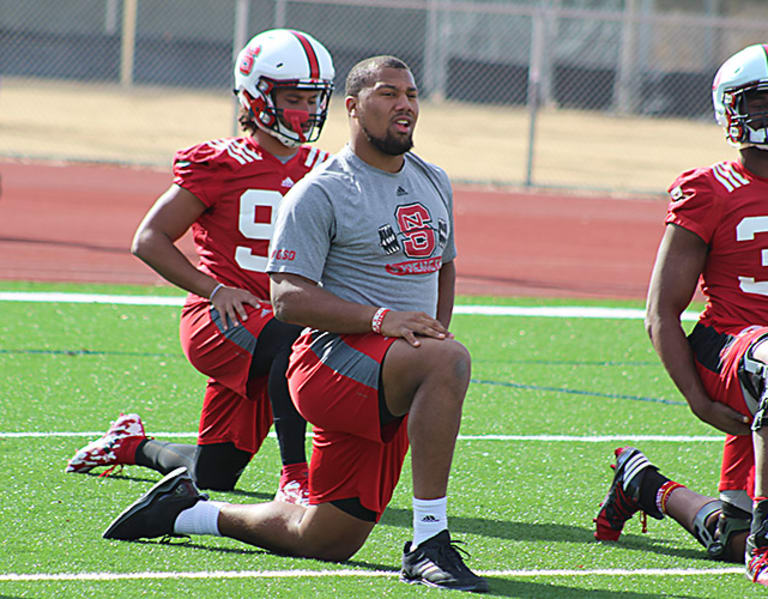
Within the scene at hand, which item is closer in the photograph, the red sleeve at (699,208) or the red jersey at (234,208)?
the red sleeve at (699,208)

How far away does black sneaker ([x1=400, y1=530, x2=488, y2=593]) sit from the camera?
3533 mm

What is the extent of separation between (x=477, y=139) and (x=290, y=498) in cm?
2096

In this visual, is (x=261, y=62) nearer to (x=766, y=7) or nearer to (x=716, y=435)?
(x=716, y=435)

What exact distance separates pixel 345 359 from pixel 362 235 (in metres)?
0.40

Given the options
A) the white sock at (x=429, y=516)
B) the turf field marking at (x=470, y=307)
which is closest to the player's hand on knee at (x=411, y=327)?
the white sock at (x=429, y=516)

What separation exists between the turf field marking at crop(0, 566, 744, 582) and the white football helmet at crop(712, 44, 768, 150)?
146 centimetres

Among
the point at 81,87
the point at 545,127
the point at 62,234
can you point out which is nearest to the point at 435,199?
the point at 62,234

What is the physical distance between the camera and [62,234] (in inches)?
462

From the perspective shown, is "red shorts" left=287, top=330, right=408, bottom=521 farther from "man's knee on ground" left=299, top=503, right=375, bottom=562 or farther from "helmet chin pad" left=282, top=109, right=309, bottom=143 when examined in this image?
"helmet chin pad" left=282, top=109, right=309, bottom=143

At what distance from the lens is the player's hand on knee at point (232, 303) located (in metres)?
4.50

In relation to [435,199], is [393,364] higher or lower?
lower

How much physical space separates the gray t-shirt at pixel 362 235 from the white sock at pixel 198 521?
0.88m

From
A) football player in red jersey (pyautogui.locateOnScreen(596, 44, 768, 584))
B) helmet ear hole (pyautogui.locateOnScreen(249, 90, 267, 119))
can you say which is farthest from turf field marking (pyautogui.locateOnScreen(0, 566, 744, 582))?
helmet ear hole (pyautogui.locateOnScreen(249, 90, 267, 119))

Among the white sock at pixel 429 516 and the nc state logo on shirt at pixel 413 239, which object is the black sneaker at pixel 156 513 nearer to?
the white sock at pixel 429 516
